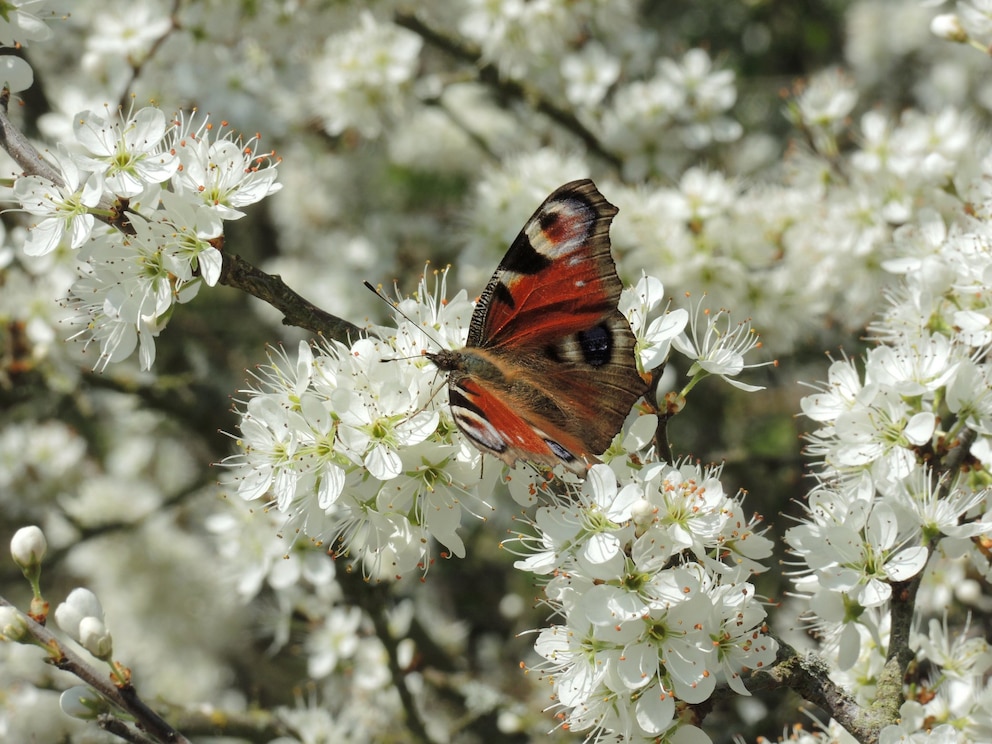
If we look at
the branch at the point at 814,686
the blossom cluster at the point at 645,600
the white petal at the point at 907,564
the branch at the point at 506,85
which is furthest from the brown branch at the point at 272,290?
the branch at the point at 506,85

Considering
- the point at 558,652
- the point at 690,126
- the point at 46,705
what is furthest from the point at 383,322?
the point at 558,652

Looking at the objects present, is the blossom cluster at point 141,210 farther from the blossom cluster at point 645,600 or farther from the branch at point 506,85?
the branch at point 506,85

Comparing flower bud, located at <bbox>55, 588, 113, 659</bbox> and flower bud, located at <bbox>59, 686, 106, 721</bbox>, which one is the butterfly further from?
flower bud, located at <bbox>59, 686, 106, 721</bbox>

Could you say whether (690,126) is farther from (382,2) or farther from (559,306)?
(559,306)

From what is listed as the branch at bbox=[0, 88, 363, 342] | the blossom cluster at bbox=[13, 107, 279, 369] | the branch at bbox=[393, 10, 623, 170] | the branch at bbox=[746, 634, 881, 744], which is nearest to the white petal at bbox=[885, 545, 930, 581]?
the branch at bbox=[746, 634, 881, 744]

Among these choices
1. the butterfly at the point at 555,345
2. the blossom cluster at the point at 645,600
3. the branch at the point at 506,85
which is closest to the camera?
the blossom cluster at the point at 645,600

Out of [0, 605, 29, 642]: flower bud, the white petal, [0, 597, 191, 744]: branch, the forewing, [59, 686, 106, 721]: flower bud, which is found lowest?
[59, 686, 106, 721]: flower bud

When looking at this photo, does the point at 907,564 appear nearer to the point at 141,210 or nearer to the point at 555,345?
the point at 555,345
